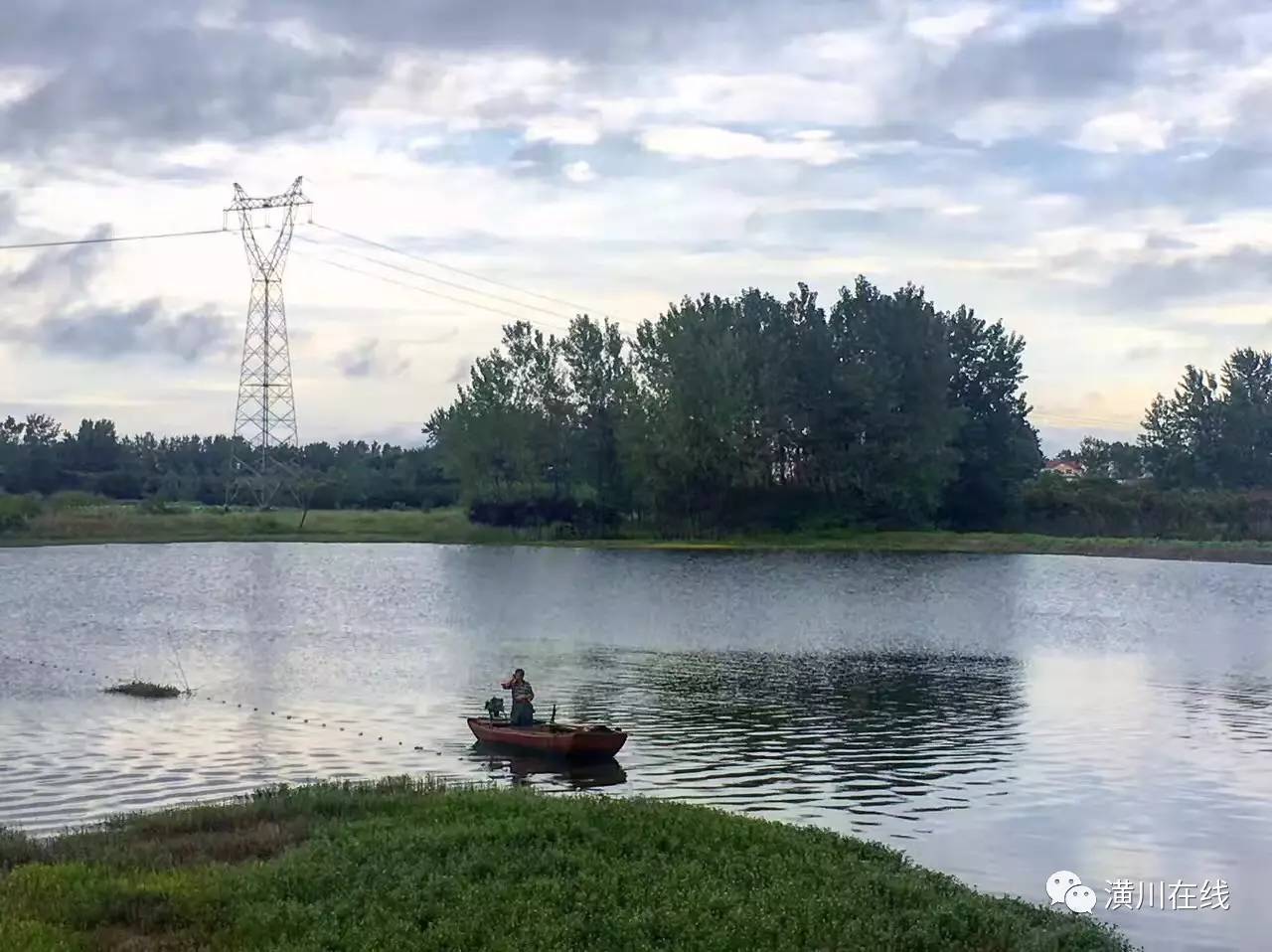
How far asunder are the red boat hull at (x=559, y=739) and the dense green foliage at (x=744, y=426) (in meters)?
88.4

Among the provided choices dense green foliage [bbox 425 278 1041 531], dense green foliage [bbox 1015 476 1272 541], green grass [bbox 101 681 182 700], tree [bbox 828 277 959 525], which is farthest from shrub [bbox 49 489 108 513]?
green grass [bbox 101 681 182 700]

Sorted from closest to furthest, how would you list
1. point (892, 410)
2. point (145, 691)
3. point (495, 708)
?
point (495, 708) → point (145, 691) → point (892, 410)

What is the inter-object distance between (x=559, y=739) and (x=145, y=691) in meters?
14.1

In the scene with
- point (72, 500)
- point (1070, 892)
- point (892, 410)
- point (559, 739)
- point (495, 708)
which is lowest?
point (1070, 892)

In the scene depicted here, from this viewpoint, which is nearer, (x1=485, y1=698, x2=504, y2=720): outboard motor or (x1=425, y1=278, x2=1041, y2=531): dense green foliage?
(x1=485, y1=698, x2=504, y2=720): outboard motor

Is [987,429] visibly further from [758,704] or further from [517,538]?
[758,704]

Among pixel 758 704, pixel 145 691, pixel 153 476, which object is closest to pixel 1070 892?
pixel 758 704

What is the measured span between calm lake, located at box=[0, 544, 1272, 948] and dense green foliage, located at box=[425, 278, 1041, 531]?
41052mm

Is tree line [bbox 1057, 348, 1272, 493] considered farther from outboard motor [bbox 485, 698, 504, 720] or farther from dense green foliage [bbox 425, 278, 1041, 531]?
outboard motor [bbox 485, 698, 504, 720]

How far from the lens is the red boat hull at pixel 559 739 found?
26.8 metres

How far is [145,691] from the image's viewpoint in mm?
35938

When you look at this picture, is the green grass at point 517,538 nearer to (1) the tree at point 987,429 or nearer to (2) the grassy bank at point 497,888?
(1) the tree at point 987,429

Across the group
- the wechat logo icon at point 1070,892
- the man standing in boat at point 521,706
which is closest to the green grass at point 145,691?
the man standing in boat at point 521,706

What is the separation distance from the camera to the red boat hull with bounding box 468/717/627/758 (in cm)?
2681
